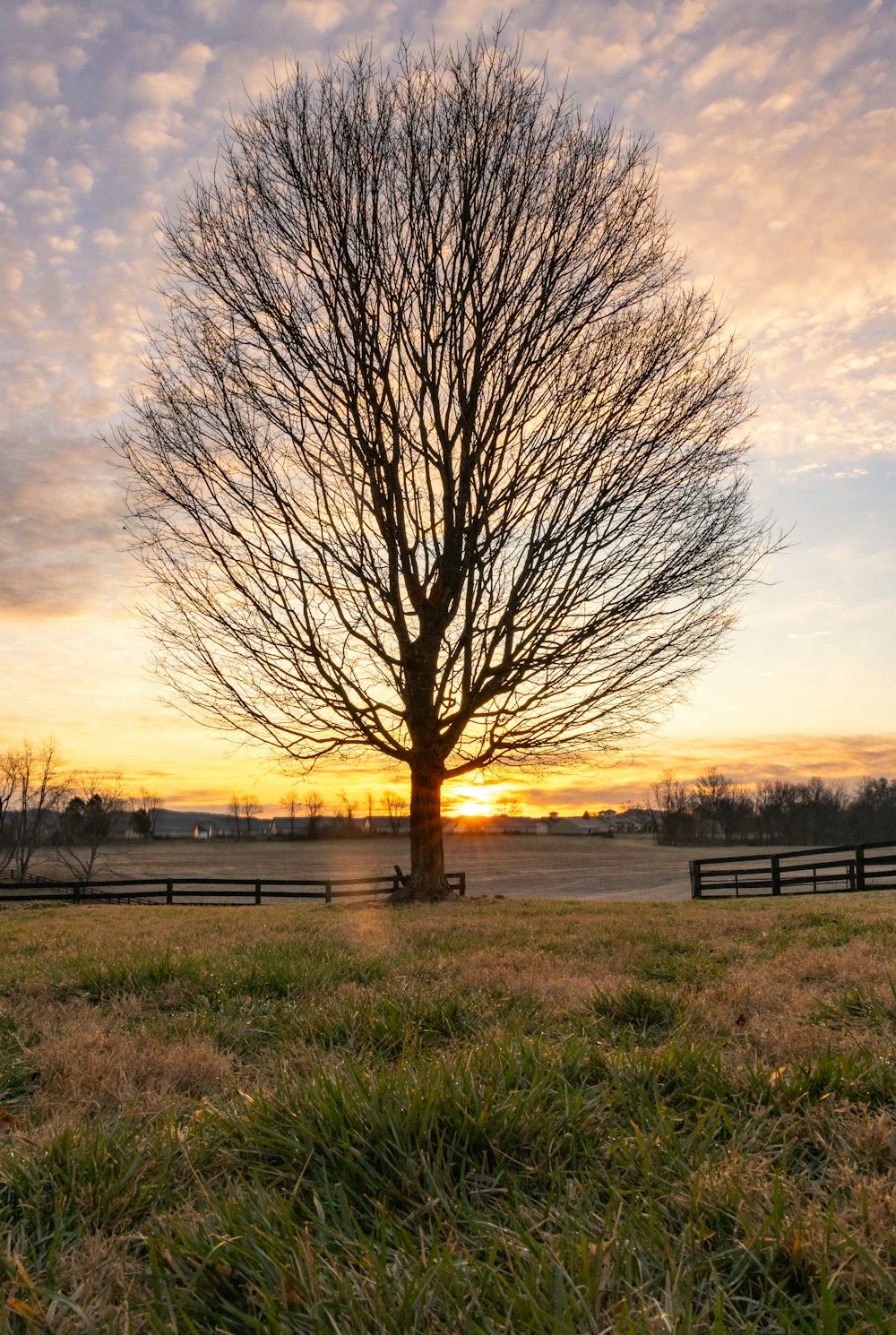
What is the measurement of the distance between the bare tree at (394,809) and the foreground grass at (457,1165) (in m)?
125

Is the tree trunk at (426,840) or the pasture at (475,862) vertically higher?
the tree trunk at (426,840)

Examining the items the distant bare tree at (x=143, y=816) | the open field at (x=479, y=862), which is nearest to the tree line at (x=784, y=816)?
the open field at (x=479, y=862)

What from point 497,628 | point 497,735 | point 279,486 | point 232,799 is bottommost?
point 232,799

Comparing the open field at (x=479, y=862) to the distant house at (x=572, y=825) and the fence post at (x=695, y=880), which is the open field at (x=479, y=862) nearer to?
the fence post at (x=695, y=880)

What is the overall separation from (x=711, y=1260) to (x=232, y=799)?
16553 cm

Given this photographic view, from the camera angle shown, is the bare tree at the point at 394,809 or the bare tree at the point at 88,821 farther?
the bare tree at the point at 394,809

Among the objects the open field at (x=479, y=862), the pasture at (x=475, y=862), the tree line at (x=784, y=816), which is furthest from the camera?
the tree line at (x=784, y=816)

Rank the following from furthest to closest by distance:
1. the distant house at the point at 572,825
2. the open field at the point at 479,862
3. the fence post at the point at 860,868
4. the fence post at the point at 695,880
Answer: the distant house at the point at 572,825 < the open field at the point at 479,862 < the fence post at the point at 695,880 < the fence post at the point at 860,868

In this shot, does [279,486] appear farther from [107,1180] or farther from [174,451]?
[107,1180]

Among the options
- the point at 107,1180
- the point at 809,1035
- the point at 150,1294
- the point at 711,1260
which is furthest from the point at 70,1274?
the point at 809,1035

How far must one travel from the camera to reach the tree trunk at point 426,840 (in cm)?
1636

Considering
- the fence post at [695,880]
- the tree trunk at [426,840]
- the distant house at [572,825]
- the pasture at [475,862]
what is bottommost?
the distant house at [572,825]

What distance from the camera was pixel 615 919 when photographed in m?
9.69

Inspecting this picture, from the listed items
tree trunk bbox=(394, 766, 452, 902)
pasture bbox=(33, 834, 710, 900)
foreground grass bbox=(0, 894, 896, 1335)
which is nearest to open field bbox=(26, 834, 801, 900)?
pasture bbox=(33, 834, 710, 900)
